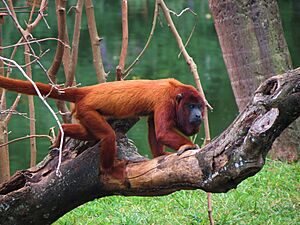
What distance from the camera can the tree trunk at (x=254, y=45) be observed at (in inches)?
294

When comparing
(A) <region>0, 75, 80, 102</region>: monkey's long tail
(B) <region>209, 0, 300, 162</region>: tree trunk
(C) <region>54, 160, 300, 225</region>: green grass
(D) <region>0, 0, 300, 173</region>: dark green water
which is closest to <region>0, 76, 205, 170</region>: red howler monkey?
(A) <region>0, 75, 80, 102</region>: monkey's long tail

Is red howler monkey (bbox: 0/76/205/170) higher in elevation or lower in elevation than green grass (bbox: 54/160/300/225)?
higher

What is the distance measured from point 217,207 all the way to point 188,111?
1.31 metres

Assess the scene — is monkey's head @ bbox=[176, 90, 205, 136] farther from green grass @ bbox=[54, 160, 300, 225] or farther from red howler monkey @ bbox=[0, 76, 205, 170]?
green grass @ bbox=[54, 160, 300, 225]

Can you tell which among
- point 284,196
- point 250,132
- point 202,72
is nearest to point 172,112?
point 250,132

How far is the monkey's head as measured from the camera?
17.4ft

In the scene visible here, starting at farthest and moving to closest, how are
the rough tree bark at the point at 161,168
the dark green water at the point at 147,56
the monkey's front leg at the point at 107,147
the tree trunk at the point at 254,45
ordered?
the dark green water at the point at 147,56 → the tree trunk at the point at 254,45 → the monkey's front leg at the point at 107,147 → the rough tree bark at the point at 161,168

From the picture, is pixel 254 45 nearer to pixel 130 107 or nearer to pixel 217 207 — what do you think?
pixel 217 207

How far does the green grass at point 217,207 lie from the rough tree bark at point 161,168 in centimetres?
105

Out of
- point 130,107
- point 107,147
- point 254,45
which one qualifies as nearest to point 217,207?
point 130,107

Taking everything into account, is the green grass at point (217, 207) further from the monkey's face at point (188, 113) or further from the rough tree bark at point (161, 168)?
the rough tree bark at point (161, 168)

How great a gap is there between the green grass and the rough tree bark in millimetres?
1049

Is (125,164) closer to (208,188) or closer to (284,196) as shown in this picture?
(208,188)

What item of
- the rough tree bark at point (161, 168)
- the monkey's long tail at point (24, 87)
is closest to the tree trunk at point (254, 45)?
the rough tree bark at point (161, 168)
